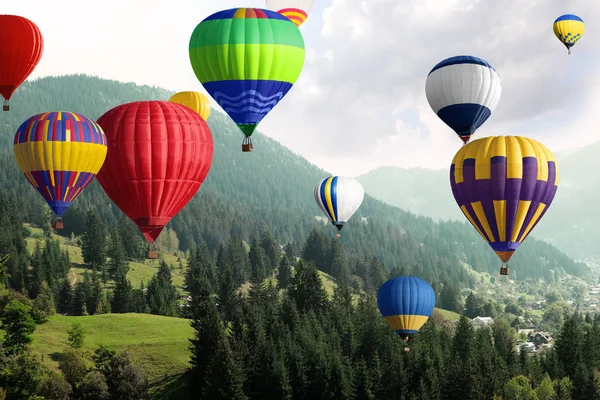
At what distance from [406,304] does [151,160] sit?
38.0 metres

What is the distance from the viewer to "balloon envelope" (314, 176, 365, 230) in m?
101

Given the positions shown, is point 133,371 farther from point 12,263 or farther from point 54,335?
point 12,263

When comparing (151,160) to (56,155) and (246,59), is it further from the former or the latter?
(56,155)

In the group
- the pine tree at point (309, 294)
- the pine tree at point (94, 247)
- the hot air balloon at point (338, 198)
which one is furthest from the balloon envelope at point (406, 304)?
the pine tree at point (94, 247)

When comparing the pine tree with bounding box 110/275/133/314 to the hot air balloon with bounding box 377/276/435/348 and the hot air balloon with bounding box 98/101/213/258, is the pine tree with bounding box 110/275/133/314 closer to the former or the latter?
the hot air balloon with bounding box 377/276/435/348

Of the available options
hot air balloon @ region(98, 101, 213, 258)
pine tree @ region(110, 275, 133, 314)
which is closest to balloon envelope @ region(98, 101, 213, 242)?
hot air balloon @ region(98, 101, 213, 258)

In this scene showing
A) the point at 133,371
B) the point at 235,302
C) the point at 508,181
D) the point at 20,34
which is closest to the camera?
the point at 508,181

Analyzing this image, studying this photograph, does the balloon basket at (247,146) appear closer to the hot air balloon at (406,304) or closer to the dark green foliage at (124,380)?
the hot air balloon at (406,304)

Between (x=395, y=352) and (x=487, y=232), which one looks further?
(x=395, y=352)

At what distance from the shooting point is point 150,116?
189 ft

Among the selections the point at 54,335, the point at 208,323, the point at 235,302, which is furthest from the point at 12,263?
the point at 208,323

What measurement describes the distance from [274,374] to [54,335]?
1312 inches

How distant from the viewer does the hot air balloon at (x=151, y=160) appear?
5694 cm

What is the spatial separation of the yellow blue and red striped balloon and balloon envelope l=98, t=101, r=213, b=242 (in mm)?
3344
